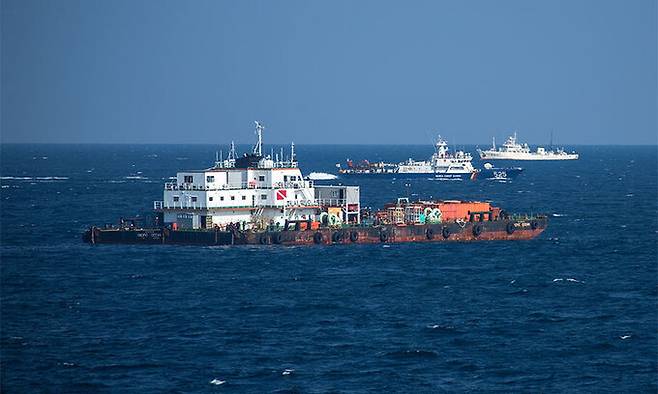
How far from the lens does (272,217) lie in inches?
3917

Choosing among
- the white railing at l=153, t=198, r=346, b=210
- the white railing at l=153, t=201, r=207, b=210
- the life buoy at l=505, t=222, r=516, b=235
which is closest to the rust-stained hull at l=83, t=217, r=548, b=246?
the life buoy at l=505, t=222, r=516, b=235

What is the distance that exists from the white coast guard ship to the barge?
0.07 metres

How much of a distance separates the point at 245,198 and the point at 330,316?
3100 centimetres

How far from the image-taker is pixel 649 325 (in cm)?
6712

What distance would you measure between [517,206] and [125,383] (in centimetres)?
10052

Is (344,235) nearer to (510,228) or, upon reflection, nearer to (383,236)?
(383,236)

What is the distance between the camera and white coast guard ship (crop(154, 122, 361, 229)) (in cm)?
9681

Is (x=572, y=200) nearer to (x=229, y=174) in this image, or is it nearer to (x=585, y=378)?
(x=229, y=174)

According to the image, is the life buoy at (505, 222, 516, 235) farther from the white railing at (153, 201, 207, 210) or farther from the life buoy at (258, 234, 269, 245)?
the white railing at (153, 201, 207, 210)

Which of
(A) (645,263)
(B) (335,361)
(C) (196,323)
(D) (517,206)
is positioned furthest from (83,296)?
(D) (517,206)

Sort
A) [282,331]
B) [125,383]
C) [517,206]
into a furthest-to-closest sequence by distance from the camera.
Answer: [517,206]
[282,331]
[125,383]

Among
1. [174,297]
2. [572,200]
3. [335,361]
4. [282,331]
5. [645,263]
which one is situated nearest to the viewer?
[335,361]

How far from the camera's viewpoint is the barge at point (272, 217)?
96.1 m

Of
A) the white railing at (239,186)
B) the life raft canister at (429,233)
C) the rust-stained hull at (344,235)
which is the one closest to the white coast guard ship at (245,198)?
the white railing at (239,186)
